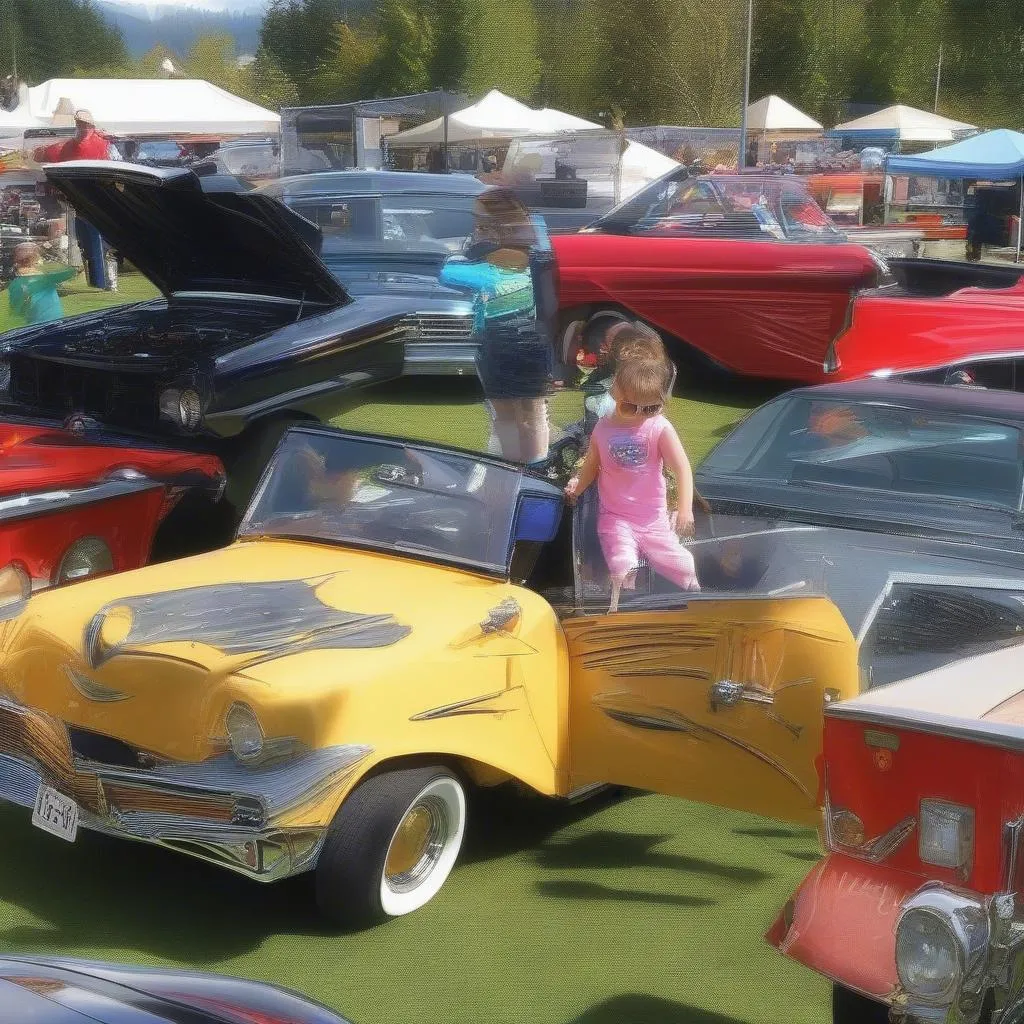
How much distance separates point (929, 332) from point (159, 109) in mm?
17945

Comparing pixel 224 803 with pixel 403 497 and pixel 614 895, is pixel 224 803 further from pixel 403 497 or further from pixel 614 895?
pixel 403 497

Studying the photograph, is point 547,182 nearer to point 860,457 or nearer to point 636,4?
point 860,457

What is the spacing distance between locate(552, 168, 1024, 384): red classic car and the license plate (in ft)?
22.4

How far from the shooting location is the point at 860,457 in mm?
5531

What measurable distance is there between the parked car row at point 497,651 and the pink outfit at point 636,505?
0.24ft

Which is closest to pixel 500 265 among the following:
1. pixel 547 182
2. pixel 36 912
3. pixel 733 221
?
pixel 36 912

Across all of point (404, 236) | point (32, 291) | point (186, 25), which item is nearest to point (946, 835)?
point (32, 291)

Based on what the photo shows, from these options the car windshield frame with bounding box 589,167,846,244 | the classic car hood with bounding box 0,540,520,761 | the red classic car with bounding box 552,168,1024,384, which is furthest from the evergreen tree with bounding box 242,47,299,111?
the classic car hood with bounding box 0,540,520,761

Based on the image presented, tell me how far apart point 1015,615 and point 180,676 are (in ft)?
7.56

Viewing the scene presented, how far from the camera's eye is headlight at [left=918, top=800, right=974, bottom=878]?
2.74 metres

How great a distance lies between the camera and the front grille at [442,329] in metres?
9.86

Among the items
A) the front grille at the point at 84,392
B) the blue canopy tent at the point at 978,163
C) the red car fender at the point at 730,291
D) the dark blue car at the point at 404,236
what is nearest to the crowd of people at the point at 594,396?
the red car fender at the point at 730,291

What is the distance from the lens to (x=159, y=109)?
78.6ft

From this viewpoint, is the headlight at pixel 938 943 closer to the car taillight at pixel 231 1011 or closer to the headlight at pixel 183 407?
the car taillight at pixel 231 1011
